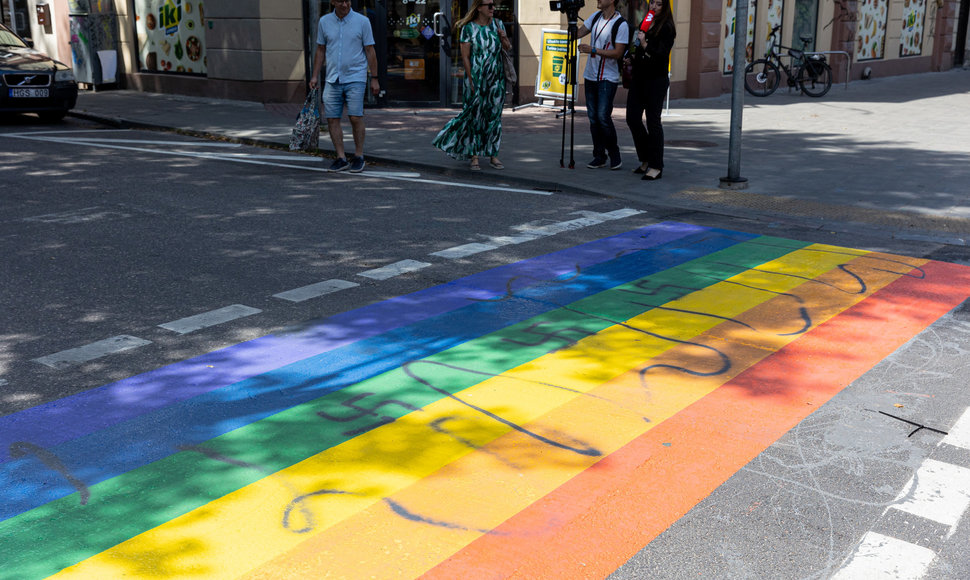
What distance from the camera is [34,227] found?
7672 millimetres

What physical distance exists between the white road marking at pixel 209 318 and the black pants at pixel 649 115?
18.2 feet

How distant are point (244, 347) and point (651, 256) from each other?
3.33 m

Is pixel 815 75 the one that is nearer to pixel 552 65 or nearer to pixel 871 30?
pixel 871 30

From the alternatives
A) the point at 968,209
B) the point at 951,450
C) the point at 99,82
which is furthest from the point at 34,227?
the point at 99,82

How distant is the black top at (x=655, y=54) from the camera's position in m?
9.69

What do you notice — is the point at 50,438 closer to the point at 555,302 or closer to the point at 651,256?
the point at 555,302

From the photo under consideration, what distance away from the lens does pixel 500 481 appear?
11.9ft

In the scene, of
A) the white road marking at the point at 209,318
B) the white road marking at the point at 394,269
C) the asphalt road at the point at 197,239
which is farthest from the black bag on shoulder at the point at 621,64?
the white road marking at the point at 209,318

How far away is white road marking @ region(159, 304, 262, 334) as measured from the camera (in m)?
5.35

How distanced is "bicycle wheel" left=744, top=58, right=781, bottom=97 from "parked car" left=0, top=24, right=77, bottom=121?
13.5 meters

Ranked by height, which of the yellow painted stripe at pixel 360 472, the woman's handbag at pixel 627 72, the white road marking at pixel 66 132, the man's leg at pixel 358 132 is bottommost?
the yellow painted stripe at pixel 360 472

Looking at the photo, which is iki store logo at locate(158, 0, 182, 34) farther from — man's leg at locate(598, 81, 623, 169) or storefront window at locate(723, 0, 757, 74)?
storefront window at locate(723, 0, 757, 74)

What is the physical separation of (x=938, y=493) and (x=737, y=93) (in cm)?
651

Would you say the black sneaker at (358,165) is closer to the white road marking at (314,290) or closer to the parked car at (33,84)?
the white road marking at (314,290)
